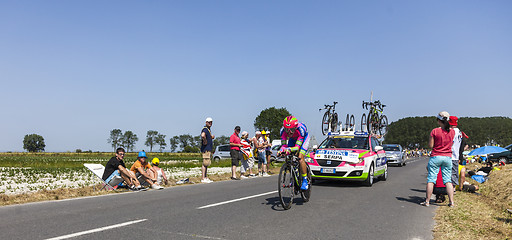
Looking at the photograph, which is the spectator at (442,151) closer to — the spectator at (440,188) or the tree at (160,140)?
the spectator at (440,188)

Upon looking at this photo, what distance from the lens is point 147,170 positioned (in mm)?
11609

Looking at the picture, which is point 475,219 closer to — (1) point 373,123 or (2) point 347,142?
(2) point 347,142

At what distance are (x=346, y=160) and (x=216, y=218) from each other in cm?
631

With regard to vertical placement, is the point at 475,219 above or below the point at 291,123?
below

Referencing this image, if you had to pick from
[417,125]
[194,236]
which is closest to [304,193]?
[194,236]

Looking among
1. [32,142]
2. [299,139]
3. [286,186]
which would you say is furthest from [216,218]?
[32,142]

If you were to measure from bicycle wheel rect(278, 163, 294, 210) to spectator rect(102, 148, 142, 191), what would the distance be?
5196 millimetres

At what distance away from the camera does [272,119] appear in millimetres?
90562

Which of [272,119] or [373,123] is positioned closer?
[373,123]

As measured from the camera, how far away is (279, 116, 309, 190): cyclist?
771 centimetres

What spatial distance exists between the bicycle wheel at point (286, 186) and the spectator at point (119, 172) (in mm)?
5196

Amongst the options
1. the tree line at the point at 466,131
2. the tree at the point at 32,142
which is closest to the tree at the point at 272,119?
the tree line at the point at 466,131

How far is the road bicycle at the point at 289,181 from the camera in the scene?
736 centimetres

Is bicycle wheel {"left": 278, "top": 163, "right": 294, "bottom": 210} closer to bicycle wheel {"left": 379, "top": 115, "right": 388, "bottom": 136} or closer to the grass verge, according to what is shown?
the grass verge
